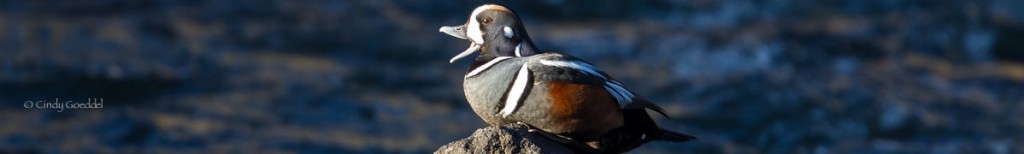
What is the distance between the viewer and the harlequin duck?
5441mm

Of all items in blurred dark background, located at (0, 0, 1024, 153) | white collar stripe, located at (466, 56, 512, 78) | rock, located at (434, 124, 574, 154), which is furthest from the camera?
blurred dark background, located at (0, 0, 1024, 153)

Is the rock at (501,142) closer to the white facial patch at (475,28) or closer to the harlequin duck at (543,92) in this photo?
the harlequin duck at (543,92)

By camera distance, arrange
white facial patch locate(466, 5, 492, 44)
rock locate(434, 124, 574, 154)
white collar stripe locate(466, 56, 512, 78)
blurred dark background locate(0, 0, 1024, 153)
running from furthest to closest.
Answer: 1. blurred dark background locate(0, 0, 1024, 153)
2. white facial patch locate(466, 5, 492, 44)
3. white collar stripe locate(466, 56, 512, 78)
4. rock locate(434, 124, 574, 154)

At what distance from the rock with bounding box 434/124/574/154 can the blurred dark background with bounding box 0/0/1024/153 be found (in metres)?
7.27

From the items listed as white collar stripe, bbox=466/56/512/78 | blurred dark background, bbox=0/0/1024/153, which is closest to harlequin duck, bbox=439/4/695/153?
white collar stripe, bbox=466/56/512/78

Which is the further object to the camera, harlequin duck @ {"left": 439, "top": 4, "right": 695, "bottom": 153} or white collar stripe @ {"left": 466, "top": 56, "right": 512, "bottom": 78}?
white collar stripe @ {"left": 466, "top": 56, "right": 512, "bottom": 78}

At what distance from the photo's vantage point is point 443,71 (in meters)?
14.2

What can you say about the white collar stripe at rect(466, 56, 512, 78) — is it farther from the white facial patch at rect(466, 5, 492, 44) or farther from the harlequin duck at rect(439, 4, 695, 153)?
the white facial patch at rect(466, 5, 492, 44)

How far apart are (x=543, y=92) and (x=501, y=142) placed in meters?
0.24

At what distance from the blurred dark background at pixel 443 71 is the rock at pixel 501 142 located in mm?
7266

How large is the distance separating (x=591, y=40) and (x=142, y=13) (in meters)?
4.38

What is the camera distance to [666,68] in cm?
1423

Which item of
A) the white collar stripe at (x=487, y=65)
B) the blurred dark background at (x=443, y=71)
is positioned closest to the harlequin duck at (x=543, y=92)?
the white collar stripe at (x=487, y=65)

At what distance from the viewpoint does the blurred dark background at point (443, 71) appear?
1312 cm
